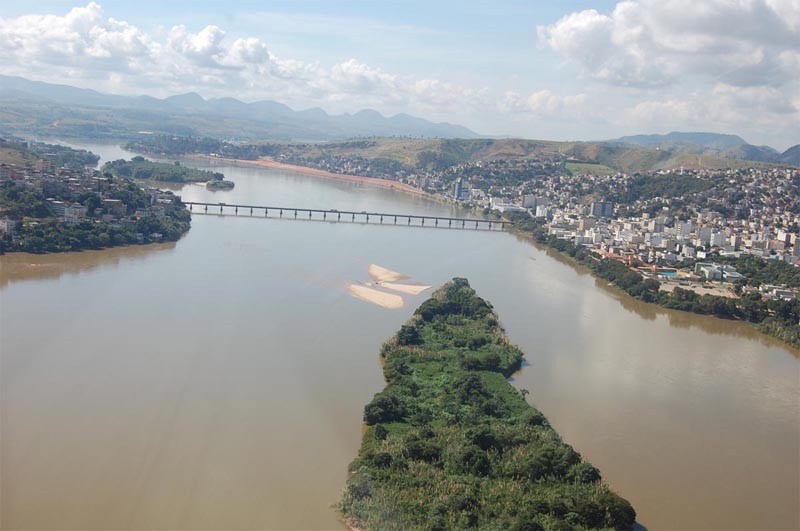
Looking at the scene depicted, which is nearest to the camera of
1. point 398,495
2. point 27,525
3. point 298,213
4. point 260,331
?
point 27,525

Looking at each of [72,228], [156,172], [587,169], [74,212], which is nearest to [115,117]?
[156,172]

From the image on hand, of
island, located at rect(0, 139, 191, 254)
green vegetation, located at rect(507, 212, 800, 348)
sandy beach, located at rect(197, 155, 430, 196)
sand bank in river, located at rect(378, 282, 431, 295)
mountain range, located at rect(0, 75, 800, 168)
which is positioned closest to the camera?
green vegetation, located at rect(507, 212, 800, 348)

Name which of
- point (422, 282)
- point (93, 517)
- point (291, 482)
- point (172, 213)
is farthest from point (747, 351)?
point (172, 213)

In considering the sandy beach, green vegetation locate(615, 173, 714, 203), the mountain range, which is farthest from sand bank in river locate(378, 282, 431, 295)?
the mountain range

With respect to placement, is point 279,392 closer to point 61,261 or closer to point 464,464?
point 464,464

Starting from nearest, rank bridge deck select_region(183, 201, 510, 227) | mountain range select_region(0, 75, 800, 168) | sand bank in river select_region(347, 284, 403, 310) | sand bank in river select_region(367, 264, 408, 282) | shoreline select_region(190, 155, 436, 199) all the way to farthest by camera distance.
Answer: sand bank in river select_region(347, 284, 403, 310) → sand bank in river select_region(367, 264, 408, 282) → bridge deck select_region(183, 201, 510, 227) → shoreline select_region(190, 155, 436, 199) → mountain range select_region(0, 75, 800, 168)

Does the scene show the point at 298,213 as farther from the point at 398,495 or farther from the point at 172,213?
the point at 398,495

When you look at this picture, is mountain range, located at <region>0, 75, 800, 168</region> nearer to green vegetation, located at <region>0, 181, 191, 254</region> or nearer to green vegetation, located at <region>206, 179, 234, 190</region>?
green vegetation, located at <region>206, 179, 234, 190</region>
